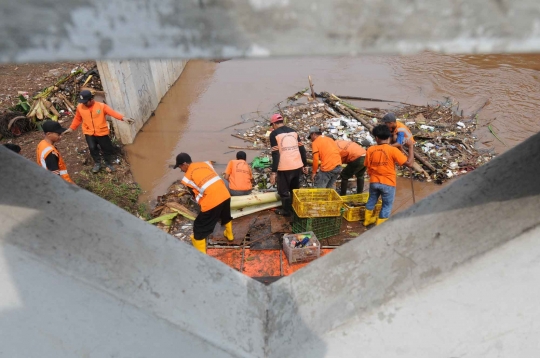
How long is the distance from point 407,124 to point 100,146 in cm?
A: 751

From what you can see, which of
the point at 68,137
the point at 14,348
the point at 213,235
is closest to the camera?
the point at 14,348

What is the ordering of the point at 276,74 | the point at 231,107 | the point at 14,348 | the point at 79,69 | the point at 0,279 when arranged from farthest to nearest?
the point at 276,74
the point at 231,107
the point at 79,69
the point at 14,348
the point at 0,279

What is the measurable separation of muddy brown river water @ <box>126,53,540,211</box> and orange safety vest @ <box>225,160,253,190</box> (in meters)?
2.04

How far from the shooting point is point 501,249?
116 cm

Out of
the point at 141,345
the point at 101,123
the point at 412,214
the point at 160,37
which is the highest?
the point at 160,37

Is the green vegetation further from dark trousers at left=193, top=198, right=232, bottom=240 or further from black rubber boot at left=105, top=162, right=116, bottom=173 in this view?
dark trousers at left=193, top=198, right=232, bottom=240

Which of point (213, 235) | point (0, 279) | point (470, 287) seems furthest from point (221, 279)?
point (213, 235)

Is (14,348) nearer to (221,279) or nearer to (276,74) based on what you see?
(221,279)

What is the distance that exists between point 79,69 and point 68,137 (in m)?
2.65

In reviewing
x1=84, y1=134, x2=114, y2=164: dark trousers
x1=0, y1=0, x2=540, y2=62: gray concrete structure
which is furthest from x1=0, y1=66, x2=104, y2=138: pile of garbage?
x1=0, y1=0, x2=540, y2=62: gray concrete structure

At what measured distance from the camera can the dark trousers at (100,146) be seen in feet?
23.1

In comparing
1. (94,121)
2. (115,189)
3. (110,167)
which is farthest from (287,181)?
(110,167)

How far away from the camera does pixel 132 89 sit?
839 centimetres

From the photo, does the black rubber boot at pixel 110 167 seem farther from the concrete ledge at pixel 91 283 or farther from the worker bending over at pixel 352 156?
the concrete ledge at pixel 91 283
